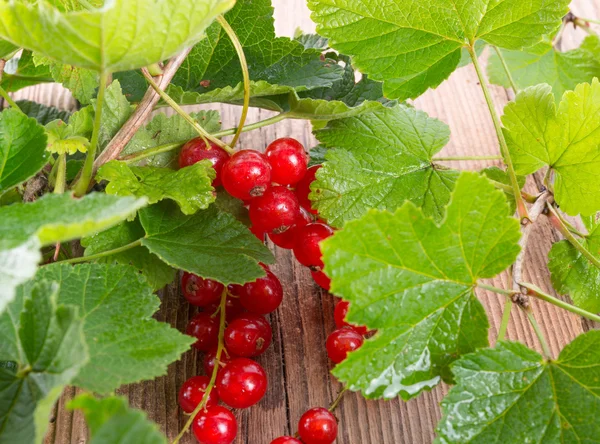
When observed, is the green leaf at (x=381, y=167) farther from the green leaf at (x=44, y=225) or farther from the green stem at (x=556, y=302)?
the green leaf at (x=44, y=225)

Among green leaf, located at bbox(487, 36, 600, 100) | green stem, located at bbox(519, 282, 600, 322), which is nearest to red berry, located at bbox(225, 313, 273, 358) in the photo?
green stem, located at bbox(519, 282, 600, 322)

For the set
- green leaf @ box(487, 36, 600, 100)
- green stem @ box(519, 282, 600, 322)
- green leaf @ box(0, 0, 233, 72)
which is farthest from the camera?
green leaf @ box(487, 36, 600, 100)

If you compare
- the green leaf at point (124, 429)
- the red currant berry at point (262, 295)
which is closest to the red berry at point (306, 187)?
the red currant berry at point (262, 295)

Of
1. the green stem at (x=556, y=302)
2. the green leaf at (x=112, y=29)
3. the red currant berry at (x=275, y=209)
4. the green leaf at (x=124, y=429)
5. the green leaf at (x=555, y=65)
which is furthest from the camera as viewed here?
the green leaf at (x=555, y=65)

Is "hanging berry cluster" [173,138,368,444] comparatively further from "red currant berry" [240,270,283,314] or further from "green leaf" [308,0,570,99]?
"green leaf" [308,0,570,99]

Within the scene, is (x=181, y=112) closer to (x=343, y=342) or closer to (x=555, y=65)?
(x=343, y=342)

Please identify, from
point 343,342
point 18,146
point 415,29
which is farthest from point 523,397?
point 18,146

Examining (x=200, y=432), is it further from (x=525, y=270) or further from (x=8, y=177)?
(x=525, y=270)
